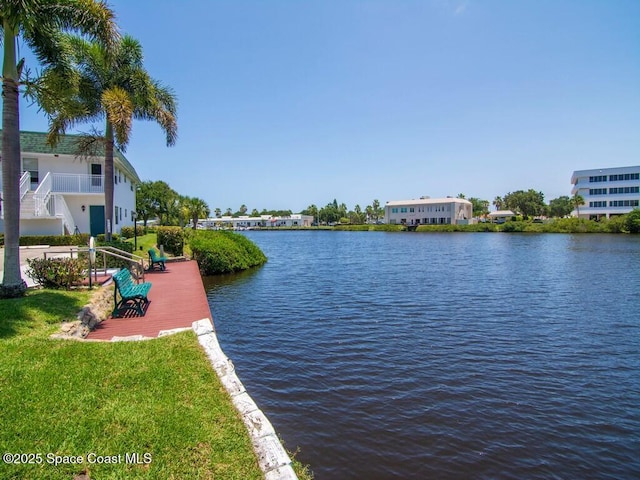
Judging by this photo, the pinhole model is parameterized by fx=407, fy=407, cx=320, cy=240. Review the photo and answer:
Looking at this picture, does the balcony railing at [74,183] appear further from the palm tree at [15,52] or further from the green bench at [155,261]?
the palm tree at [15,52]

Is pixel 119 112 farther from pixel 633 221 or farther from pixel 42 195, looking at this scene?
pixel 633 221

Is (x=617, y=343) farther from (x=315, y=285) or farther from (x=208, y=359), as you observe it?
(x=315, y=285)

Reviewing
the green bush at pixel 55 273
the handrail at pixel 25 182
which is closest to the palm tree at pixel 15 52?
the green bush at pixel 55 273

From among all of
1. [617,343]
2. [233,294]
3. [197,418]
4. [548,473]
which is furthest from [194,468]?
[233,294]

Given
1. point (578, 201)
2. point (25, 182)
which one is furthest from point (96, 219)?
point (578, 201)

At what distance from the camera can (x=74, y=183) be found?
26.1 metres

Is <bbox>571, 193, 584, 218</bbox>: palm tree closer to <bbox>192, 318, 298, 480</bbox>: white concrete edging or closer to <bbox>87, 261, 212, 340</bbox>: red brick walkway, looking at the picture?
<bbox>87, 261, 212, 340</bbox>: red brick walkway

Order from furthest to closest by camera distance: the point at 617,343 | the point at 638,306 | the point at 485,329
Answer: the point at 638,306 → the point at 485,329 → the point at 617,343

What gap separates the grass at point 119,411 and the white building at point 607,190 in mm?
101093

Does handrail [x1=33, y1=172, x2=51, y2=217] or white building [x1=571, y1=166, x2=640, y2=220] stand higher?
white building [x1=571, y1=166, x2=640, y2=220]

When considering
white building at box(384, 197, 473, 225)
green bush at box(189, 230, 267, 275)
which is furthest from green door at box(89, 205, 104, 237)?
white building at box(384, 197, 473, 225)

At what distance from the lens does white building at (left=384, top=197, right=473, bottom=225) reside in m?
104

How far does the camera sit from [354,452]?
595cm

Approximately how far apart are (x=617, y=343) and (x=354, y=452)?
29.8ft
